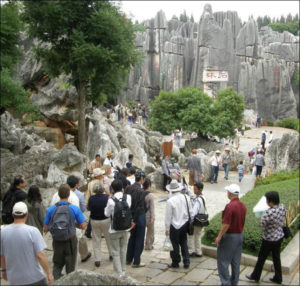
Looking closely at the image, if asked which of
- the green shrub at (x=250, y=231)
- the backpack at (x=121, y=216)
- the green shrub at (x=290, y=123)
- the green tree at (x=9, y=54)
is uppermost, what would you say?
the green tree at (x=9, y=54)

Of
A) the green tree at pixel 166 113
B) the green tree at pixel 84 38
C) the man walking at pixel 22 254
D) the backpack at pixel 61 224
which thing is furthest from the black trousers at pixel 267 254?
the green tree at pixel 166 113

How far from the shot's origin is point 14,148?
1445 centimetres

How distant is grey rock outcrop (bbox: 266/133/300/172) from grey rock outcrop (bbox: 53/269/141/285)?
1493 cm

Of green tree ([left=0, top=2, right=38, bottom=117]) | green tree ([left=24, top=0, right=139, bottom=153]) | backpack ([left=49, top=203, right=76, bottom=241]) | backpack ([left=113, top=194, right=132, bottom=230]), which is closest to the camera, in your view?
backpack ([left=49, top=203, right=76, bottom=241])

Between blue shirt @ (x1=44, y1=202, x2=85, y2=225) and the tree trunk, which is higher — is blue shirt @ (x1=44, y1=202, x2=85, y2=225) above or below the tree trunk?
below

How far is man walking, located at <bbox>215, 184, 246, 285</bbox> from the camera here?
5.71 meters

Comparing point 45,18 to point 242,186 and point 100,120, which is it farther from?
point 242,186

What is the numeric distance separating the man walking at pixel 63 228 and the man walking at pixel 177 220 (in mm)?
1617

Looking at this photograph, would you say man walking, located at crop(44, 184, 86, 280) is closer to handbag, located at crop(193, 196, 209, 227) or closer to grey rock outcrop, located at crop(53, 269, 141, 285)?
grey rock outcrop, located at crop(53, 269, 141, 285)

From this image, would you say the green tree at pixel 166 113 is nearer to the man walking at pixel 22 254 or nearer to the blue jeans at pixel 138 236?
the blue jeans at pixel 138 236

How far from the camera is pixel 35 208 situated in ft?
21.2

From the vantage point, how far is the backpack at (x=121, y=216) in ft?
20.4

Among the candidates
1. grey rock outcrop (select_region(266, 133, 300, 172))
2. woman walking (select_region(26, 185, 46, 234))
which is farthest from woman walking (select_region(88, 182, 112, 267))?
grey rock outcrop (select_region(266, 133, 300, 172))

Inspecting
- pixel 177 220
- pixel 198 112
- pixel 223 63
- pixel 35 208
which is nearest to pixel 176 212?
pixel 177 220
